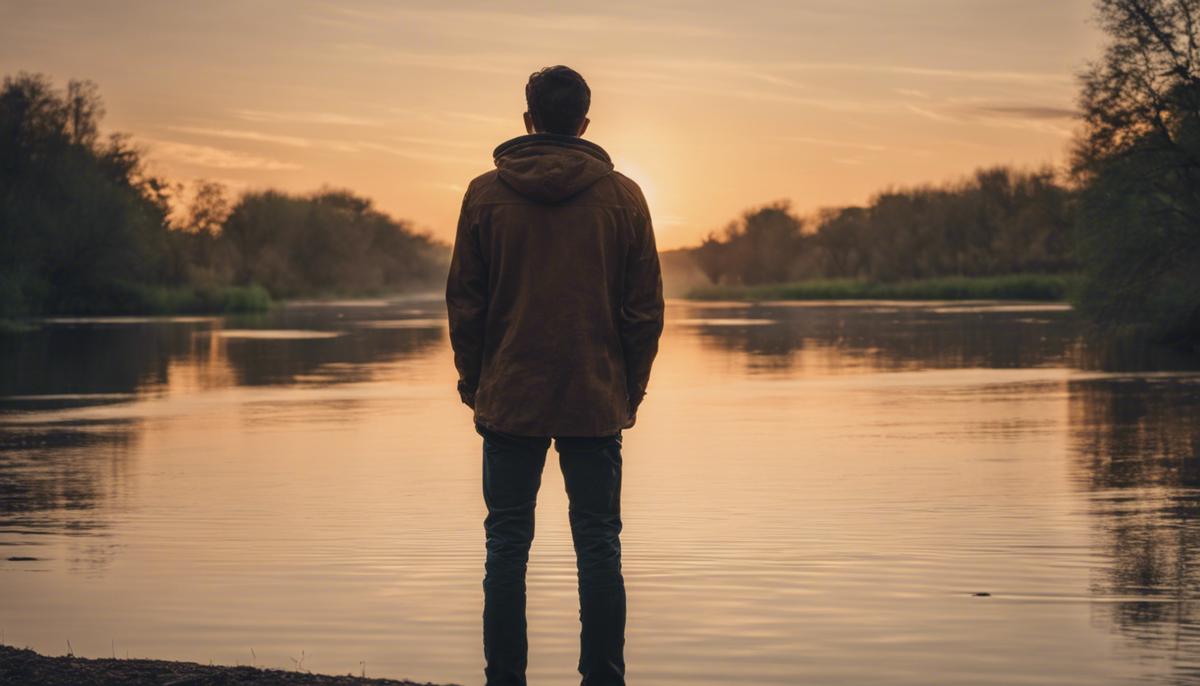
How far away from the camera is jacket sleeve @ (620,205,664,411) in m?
4.80

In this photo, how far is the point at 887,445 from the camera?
13570 millimetres

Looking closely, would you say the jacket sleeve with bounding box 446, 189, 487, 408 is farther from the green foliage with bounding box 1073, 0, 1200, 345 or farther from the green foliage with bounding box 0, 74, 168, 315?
the green foliage with bounding box 0, 74, 168, 315

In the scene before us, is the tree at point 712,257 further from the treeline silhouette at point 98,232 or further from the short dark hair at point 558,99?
the short dark hair at point 558,99

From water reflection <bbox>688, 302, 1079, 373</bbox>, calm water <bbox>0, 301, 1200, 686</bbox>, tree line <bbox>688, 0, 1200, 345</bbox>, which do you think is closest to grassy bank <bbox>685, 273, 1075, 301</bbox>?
water reflection <bbox>688, 302, 1079, 373</bbox>

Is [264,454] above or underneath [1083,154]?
underneath

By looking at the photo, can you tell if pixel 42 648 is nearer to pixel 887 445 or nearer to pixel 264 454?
pixel 264 454

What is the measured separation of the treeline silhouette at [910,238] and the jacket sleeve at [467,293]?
2499 inches

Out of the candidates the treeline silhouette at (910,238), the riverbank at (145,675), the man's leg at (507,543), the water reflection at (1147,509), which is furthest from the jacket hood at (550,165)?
the treeline silhouette at (910,238)

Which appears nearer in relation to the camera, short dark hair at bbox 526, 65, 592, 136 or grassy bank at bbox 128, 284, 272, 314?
short dark hair at bbox 526, 65, 592, 136

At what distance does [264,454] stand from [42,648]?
24.4ft

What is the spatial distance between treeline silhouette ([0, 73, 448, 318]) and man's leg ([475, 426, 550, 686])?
4441 centimetres

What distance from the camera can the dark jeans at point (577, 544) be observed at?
478 centimetres

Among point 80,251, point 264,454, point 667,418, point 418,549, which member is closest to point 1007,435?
point 667,418

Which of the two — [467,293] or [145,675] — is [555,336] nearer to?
[467,293]
